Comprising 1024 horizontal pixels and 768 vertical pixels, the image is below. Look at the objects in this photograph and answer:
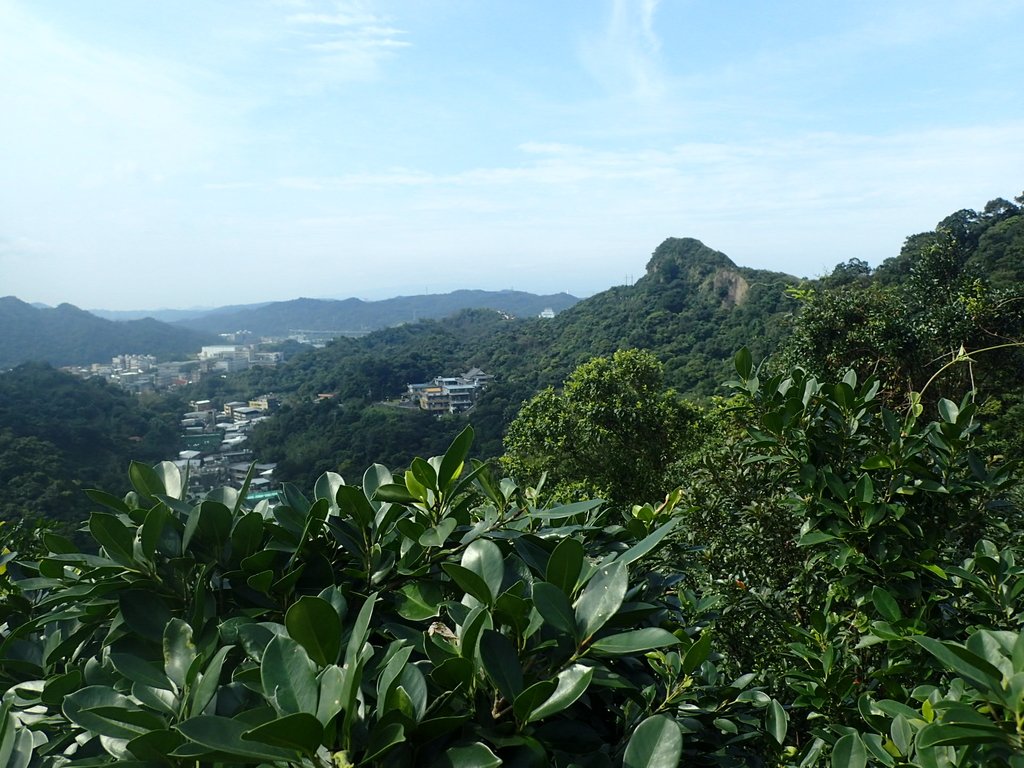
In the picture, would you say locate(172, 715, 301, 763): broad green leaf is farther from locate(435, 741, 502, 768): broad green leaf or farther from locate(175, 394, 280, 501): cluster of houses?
locate(175, 394, 280, 501): cluster of houses

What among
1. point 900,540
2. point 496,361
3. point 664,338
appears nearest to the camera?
point 900,540

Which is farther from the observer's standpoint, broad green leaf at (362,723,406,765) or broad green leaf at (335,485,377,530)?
broad green leaf at (335,485,377,530)

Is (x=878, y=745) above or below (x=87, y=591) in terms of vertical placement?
below

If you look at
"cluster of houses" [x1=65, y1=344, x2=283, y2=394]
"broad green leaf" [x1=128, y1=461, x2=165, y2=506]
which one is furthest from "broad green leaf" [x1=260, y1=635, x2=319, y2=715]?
"cluster of houses" [x1=65, y1=344, x2=283, y2=394]

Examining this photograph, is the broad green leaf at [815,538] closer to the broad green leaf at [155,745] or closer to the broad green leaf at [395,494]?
the broad green leaf at [395,494]

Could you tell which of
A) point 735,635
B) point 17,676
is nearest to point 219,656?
point 17,676

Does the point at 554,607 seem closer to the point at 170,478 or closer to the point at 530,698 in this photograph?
the point at 530,698

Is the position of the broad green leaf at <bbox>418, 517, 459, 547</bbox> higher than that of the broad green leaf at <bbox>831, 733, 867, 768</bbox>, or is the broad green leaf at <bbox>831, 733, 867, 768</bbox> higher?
the broad green leaf at <bbox>418, 517, 459, 547</bbox>

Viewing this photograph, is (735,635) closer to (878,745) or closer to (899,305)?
(878,745)
